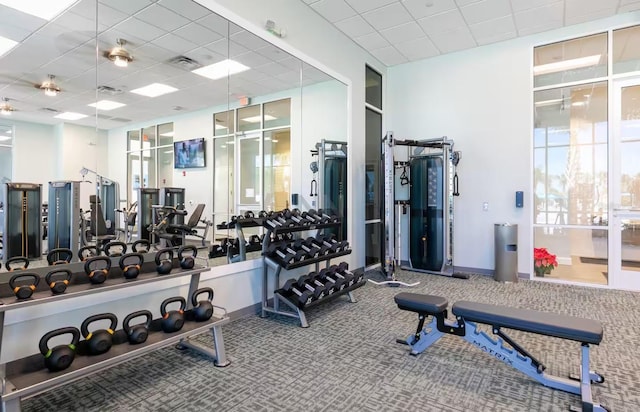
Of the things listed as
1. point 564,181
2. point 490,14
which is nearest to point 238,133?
point 490,14

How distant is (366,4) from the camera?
4.46m

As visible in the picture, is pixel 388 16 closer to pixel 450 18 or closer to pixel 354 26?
pixel 354 26

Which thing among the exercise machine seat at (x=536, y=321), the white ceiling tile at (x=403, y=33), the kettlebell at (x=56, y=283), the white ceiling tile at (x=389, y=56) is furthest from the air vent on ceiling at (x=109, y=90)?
the white ceiling tile at (x=389, y=56)

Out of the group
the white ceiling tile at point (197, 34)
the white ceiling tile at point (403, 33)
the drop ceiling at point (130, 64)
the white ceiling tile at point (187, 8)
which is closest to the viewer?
the drop ceiling at point (130, 64)

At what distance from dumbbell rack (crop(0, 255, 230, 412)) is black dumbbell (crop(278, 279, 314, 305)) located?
94cm

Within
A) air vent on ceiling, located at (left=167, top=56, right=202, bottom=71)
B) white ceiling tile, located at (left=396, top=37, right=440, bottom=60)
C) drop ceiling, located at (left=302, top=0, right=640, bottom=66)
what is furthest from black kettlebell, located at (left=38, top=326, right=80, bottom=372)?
white ceiling tile, located at (left=396, top=37, right=440, bottom=60)

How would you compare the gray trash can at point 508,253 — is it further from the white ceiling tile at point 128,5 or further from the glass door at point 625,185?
the white ceiling tile at point 128,5

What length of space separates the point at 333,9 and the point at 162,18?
225 centimetres

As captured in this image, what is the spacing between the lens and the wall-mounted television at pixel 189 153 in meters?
3.72

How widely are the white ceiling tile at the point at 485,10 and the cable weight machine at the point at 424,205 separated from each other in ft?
5.74

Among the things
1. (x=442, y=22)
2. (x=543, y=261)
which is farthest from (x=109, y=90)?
(x=543, y=261)

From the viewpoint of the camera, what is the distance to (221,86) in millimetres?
3924

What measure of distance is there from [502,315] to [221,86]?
3.57 meters

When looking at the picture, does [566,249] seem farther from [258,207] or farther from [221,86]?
[221,86]
